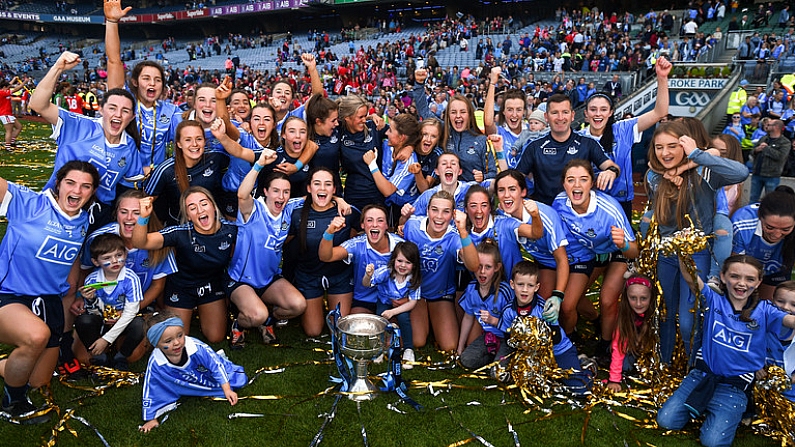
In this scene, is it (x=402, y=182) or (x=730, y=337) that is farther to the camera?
(x=402, y=182)

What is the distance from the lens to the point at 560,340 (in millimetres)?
4383

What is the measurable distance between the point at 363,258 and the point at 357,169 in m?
1.14

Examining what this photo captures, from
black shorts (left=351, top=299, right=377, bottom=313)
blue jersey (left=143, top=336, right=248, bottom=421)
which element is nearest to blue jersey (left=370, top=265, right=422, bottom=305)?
black shorts (left=351, top=299, right=377, bottom=313)

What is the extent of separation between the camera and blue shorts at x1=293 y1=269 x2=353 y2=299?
17.7ft

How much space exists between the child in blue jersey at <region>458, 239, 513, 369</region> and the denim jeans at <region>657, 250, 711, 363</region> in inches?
45.8

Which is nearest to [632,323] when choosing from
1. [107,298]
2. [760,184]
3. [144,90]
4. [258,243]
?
[258,243]

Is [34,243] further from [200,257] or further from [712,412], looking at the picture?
[712,412]

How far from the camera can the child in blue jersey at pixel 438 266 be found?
4.90 meters

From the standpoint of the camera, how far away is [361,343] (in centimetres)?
402

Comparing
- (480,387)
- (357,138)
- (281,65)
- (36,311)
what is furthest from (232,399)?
(281,65)

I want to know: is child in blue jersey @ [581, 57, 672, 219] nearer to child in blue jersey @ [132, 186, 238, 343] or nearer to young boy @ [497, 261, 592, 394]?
young boy @ [497, 261, 592, 394]

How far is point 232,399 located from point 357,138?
292 cm

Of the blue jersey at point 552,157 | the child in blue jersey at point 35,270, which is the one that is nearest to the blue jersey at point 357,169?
the blue jersey at point 552,157

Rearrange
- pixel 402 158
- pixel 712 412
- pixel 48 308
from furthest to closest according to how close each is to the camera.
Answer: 1. pixel 402 158
2. pixel 48 308
3. pixel 712 412
